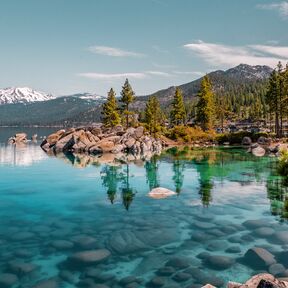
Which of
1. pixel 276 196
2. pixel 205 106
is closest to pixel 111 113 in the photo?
pixel 205 106

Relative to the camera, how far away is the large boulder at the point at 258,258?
65.6ft

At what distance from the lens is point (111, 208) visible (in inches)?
1352

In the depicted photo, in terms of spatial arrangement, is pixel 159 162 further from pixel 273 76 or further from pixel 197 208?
pixel 273 76

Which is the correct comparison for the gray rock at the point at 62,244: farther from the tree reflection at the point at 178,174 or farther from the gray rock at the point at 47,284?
the tree reflection at the point at 178,174

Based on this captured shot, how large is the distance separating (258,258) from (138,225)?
10.3m

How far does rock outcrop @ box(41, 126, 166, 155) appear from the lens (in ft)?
313

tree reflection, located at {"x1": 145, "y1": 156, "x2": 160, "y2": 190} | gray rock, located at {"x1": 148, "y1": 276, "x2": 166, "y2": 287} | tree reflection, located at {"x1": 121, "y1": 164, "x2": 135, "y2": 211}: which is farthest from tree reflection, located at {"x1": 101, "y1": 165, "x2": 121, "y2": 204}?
gray rock, located at {"x1": 148, "y1": 276, "x2": 166, "y2": 287}

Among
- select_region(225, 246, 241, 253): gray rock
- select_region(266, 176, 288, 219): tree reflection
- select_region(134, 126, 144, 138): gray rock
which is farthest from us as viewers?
select_region(134, 126, 144, 138): gray rock

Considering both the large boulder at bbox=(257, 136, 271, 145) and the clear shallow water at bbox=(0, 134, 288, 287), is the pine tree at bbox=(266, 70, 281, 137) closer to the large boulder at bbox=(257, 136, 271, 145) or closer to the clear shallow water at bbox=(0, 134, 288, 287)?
the large boulder at bbox=(257, 136, 271, 145)

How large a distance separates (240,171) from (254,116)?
136 metres

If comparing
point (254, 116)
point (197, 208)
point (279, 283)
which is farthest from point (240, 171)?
point (254, 116)

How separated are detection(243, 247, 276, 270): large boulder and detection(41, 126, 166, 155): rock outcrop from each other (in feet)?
233

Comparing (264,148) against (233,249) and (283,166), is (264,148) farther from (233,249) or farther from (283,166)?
(283,166)

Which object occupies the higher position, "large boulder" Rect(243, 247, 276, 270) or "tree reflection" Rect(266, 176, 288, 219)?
"tree reflection" Rect(266, 176, 288, 219)
